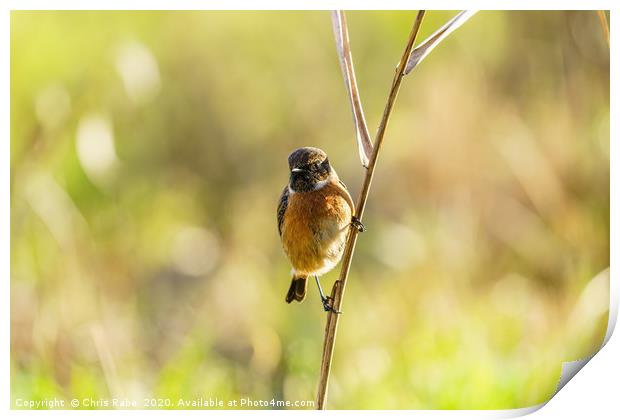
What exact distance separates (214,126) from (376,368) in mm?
817

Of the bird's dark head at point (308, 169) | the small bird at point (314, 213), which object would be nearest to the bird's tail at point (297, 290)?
the small bird at point (314, 213)

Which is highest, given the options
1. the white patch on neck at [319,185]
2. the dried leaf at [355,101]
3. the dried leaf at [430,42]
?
the dried leaf at [430,42]

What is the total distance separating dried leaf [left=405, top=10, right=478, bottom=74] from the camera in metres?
1.50

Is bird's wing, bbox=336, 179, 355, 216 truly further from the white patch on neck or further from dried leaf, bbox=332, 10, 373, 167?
dried leaf, bbox=332, 10, 373, 167

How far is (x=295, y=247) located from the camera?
183 cm

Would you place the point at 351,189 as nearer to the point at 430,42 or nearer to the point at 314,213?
the point at 314,213

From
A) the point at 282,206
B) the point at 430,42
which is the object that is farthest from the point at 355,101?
the point at 282,206

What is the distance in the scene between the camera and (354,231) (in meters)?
1.58

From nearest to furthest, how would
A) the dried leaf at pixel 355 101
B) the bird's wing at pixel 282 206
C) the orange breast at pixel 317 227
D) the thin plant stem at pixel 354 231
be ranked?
the thin plant stem at pixel 354 231 < the dried leaf at pixel 355 101 < the orange breast at pixel 317 227 < the bird's wing at pixel 282 206

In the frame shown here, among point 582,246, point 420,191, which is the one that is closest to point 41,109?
point 420,191

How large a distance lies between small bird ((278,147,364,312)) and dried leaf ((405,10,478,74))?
356 mm

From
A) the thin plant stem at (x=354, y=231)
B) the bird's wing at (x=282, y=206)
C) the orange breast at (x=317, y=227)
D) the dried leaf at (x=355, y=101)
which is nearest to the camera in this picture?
the thin plant stem at (x=354, y=231)

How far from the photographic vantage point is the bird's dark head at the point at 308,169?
1751 mm

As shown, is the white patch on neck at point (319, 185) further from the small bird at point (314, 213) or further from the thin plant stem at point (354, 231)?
the thin plant stem at point (354, 231)
